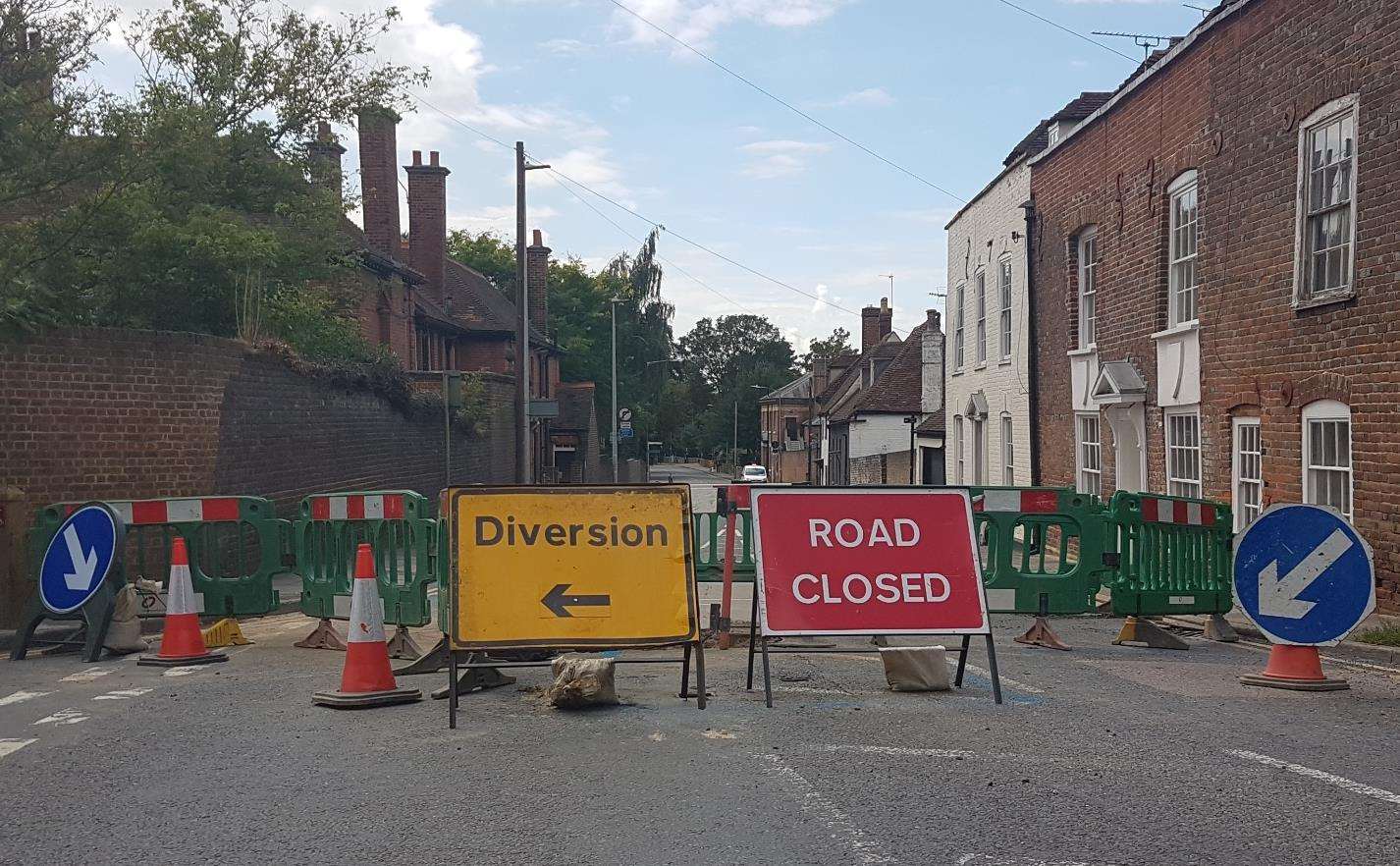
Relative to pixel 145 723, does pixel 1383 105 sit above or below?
above

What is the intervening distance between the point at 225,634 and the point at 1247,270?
38.1 ft

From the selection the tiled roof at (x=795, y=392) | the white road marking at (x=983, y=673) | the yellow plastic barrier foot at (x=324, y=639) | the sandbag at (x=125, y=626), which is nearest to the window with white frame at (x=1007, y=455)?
the white road marking at (x=983, y=673)

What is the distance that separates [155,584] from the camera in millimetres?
11227

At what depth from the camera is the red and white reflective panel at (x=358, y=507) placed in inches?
388

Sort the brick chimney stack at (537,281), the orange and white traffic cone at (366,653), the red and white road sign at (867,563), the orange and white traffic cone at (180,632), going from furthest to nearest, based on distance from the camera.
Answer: the brick chimney stack at (537,281) < the orange and white traffic cone at (180,632) < the red and white road sign at (867,563) < the orange and white traffic cone at (366,653)

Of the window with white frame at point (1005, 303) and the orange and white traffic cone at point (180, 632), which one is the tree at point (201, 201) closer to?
the orange and white traffic cone at point (180, 632)

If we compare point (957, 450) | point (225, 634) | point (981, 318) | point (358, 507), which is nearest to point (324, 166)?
point (225, 634)

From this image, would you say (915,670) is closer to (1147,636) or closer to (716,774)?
(716,774)

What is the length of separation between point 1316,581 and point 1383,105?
6.08 meters

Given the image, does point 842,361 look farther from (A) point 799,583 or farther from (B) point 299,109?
(A) point 799,583

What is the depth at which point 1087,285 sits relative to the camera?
20.5 meters

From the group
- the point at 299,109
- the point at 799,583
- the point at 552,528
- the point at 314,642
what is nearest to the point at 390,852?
the point at 552,528

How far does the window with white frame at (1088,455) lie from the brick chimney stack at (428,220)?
98.6ft

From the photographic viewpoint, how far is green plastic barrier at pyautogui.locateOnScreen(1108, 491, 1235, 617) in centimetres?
1053
